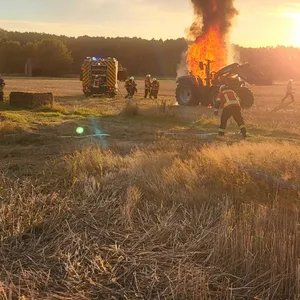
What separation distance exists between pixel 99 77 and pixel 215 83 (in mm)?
10223

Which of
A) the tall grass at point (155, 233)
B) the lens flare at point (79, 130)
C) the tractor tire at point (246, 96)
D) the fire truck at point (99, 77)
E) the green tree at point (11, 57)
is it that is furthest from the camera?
the green tree at point (11, 57)

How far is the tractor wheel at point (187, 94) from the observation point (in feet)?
66.6

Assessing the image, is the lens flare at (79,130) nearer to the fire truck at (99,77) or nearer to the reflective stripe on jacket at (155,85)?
the reflective stripe on jacket at (155,85)

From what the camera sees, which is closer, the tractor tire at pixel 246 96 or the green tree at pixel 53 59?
the tractor tire at pixel 246 96

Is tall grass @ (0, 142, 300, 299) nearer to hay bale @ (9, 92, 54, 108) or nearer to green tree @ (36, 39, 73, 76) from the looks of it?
hay bale @ (9, 92, 54, 108)

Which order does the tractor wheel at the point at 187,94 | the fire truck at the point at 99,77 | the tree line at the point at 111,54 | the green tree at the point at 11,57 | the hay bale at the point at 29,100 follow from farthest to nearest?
1. the green tree at the point at 11,57
2. the tree line at the point at 111,54
3. the fire truck at the point at 99,77
4. the tractor wheel at the point at 187,94
5. the hay bale at the point at 29,100

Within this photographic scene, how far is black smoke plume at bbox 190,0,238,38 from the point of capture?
2266cm

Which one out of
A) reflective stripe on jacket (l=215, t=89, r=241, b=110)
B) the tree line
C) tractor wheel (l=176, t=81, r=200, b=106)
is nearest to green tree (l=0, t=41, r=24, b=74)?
the tree line

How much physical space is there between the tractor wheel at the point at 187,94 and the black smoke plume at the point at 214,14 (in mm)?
3762

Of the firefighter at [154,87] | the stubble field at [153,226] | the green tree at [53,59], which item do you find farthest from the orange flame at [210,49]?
the green tree at [53,59]

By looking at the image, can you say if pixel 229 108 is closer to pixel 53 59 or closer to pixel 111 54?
pixel 53 59

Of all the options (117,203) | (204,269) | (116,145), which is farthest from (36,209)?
(116,145)

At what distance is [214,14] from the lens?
74.7 ft

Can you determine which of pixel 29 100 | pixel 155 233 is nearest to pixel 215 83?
pixel 29 100
